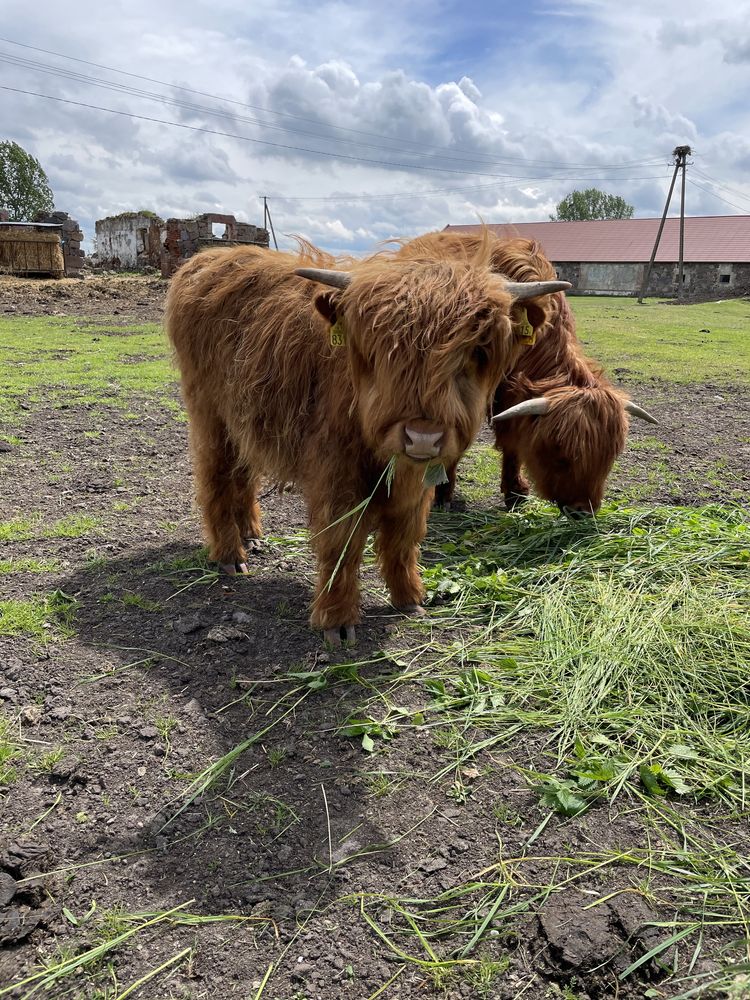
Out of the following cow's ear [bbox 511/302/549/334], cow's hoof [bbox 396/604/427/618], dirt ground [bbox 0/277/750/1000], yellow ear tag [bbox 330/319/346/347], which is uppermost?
cow's ear [bbox 511/302/549/334]

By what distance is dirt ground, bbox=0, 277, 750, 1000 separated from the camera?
1.84m

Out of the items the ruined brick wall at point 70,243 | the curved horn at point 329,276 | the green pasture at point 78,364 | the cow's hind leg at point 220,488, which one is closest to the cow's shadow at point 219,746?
the cow's hind leg at point 220,488

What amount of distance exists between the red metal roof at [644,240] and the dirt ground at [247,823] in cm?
4063

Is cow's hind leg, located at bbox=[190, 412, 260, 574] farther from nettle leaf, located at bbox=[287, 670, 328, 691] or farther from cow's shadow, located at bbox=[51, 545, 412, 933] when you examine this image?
nettle leaf, located at bbox=[287, 670, 328, 691]

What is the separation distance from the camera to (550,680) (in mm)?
2980

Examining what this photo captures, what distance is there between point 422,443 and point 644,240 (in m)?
48.6

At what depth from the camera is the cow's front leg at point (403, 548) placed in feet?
11.0

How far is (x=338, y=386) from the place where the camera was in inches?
121

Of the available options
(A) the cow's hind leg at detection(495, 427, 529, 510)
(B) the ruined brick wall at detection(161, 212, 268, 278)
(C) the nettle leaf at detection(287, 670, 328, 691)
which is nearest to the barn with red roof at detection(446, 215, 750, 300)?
(B) the ruined brick wall at detection(161, 212, 268, 278)

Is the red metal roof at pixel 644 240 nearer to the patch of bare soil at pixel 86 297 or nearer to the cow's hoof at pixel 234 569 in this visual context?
the patch of bare soil at pixel 86 297

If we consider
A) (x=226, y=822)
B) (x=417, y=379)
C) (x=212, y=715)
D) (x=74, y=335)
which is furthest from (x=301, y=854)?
(x=74, y=335)

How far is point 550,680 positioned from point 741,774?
780 mm

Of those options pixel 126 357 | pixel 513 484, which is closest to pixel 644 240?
pixel 126 357

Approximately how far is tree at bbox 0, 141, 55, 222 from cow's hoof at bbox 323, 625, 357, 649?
6344cm
